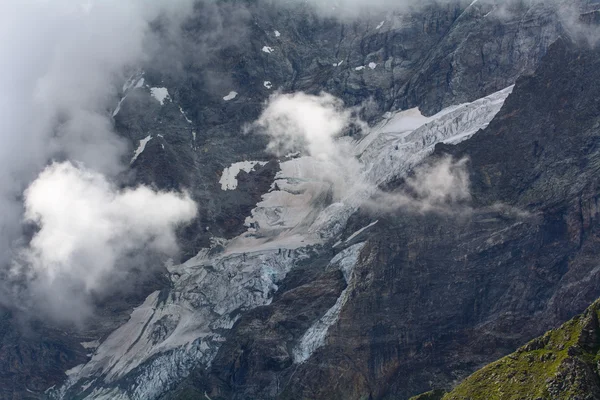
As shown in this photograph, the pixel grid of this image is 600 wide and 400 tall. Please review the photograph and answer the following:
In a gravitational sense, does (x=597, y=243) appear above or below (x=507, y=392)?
above

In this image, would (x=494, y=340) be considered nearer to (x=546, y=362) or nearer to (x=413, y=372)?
(x=413, y=372)

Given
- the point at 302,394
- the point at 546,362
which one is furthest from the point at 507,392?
the point at 302,394

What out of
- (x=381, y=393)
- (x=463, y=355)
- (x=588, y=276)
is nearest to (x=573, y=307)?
(x=588, y=276)

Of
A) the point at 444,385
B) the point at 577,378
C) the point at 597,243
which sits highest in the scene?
the point at 597,243

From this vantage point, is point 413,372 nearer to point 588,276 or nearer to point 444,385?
point 444,385

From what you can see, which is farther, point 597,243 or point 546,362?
point 597,243

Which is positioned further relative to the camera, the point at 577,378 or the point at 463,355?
the point at 463,355

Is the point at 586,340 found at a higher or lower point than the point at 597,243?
lower
